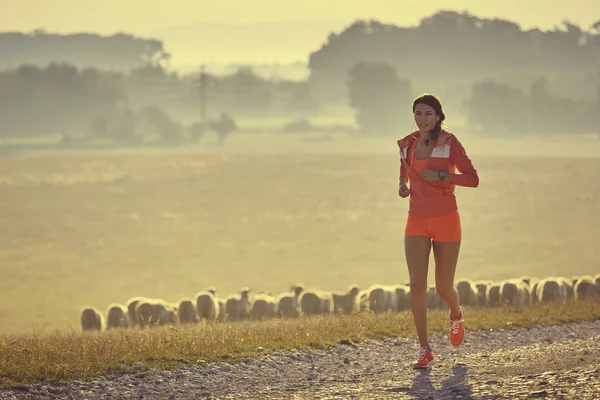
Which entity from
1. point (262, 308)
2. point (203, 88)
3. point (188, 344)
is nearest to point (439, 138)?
point (188, 344)

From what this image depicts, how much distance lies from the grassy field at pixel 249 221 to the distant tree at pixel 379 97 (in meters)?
12.2

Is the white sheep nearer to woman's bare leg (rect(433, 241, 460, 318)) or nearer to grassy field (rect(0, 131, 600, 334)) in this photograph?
woman's bare leg (rect(433, 241, 460, 318))

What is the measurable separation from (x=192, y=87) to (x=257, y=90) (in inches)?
531

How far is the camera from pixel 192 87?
168 meters

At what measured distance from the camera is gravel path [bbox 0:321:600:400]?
290 inches

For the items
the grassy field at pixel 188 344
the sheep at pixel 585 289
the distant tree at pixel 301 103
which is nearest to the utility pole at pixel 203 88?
the distant tree at pixel 301 103

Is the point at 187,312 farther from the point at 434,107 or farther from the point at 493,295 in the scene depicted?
the point at 434,107

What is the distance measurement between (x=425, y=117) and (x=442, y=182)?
1.73 ft

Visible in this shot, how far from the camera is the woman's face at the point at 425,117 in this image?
7.94 m

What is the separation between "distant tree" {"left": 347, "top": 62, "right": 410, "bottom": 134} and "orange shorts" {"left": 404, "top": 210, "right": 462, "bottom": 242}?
134m

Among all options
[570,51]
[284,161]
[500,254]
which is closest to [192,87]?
[284,161]

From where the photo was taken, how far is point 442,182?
7.89 metres

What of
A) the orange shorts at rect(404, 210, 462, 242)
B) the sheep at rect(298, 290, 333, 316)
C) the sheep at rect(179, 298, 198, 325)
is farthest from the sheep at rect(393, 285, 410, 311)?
the orange shorts at rect(404, 210, 462, 242)

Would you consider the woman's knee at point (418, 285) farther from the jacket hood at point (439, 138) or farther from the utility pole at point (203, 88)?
the utility pole at point (203, 88)
